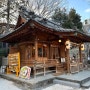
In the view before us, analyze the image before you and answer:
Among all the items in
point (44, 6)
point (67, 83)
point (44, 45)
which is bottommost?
point (67, 83)

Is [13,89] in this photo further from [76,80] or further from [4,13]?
[4,13]

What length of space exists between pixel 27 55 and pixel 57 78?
3.20 meters

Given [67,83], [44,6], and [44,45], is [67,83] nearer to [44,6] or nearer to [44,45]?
[44,45]

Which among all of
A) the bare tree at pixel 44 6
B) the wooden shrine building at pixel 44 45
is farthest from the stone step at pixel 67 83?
the bare tree at pixel 44 6

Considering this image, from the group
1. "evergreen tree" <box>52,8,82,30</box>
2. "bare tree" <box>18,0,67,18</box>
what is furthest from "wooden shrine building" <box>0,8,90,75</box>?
"bare tree" <box>18,0,67,18</box>

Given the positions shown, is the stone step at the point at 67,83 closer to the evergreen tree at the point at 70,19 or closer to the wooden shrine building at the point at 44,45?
the wooden shrine building at the point at 44,45

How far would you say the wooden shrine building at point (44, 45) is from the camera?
28.5ft

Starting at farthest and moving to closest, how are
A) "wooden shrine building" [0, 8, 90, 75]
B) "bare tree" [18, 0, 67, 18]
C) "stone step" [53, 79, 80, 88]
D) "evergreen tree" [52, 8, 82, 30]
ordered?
"bare tree" [18, 0, 67, 18] < "evergreen tree" [52, 8, 82, 30] < "wooden shrine building" [0, 8, 90, 75] < "stone step" [53, 79, 80, 88]

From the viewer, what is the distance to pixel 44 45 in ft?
34.8

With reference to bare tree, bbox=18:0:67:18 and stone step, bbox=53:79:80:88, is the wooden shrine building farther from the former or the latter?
bare tree, bbox=18:0:67:18

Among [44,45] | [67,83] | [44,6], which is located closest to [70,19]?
[44,6]

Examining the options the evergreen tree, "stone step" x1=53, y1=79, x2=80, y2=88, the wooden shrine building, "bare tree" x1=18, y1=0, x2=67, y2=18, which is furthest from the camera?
"bare tree" x1=18, y1=0, x2=67, y2=18

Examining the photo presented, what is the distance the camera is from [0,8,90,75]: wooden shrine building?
867 centimetres

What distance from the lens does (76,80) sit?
7434mm
